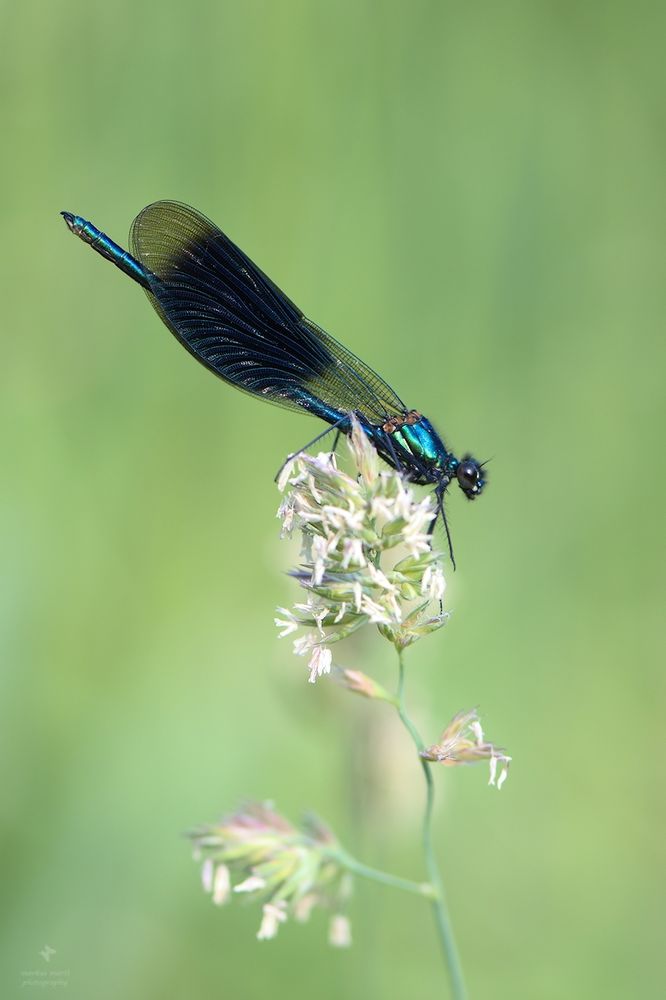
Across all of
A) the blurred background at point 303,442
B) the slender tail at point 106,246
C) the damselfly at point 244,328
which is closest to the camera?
the damselfly at point 244,328

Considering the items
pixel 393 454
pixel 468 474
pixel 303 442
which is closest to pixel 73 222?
pixel 393 454

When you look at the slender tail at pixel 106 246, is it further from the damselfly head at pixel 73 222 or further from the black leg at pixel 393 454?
the black leg at pixel 393 454

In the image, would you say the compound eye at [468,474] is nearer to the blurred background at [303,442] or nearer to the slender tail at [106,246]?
the blurred background at [303,442]

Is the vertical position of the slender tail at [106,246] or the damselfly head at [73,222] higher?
the damselfly head at [73,222]

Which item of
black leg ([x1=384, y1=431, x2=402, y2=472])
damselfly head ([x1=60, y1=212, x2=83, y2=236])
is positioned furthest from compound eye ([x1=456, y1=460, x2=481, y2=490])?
damselfly head ([x1=60, y1=212, x2=83, y2=236])

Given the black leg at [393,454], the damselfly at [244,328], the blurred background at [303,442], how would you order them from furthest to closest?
the blurred background at [303,442], the damselfly at [244,328], the black leg at [393,454]

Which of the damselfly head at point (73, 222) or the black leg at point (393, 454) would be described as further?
the damselfly head at point (73, 222)

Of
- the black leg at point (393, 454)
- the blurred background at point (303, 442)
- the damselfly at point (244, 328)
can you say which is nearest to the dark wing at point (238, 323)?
the damselfly at point (244, 328)

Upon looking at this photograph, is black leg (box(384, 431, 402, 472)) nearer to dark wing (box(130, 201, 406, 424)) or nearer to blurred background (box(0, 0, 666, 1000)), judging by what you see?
dark wing (box(130, 201, 406, 424))

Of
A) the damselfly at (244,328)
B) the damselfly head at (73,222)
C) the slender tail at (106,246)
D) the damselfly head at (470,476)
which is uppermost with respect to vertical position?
the damselfly head at (73,222)

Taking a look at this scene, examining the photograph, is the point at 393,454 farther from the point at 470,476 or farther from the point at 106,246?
the point at 106,246

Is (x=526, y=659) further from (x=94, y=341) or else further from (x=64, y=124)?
(x=64, y=124)
